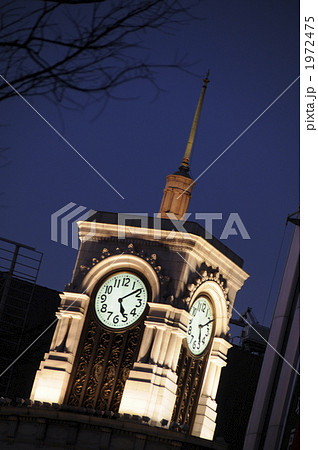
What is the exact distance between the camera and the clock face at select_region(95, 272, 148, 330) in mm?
24141

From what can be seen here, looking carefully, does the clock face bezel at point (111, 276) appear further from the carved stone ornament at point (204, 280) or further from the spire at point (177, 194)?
the spire at point (177, 194)

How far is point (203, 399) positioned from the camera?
25203 mm

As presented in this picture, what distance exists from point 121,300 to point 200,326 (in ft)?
7.43

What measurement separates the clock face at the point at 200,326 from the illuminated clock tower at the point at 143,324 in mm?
27

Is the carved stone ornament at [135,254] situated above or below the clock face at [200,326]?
above

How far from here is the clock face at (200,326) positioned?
2464 centimetres

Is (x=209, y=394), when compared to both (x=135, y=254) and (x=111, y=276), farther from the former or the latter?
(x=135, y=254)

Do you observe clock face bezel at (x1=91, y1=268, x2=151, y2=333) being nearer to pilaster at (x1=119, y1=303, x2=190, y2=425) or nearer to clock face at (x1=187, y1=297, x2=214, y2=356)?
pilaster at (x1=119, y1=303, x2=190, y2=425)

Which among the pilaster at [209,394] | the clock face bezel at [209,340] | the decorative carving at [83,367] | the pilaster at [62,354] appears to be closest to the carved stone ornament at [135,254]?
the pilaster at [62,354]

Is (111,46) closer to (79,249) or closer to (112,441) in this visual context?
(112,441)

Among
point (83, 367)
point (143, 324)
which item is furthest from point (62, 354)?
point (143, 324)

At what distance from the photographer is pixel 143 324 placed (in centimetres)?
2395
